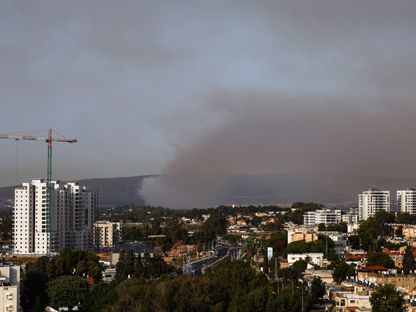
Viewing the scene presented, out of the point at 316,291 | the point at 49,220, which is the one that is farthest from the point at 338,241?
the point at 316,291

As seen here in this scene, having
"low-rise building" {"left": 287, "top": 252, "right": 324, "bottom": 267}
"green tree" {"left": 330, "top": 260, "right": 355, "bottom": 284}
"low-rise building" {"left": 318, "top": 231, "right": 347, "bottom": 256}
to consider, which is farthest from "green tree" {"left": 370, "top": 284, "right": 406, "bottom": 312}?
"low-rise building" {"left": 318, "top": 231, "right": 347, "bottom": 256}

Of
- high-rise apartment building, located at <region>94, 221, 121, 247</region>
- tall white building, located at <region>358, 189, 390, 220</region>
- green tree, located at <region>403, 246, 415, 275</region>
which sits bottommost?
high-rise apartment building, located at <region>94, 221, 121, 247</region>

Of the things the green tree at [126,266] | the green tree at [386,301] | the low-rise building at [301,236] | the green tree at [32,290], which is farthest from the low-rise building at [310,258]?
the green tree at [386,301]

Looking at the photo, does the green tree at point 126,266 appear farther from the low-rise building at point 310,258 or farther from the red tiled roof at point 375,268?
the red tiled roof at point 375,268

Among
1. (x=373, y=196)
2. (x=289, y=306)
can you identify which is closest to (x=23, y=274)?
(x=289, y=306)

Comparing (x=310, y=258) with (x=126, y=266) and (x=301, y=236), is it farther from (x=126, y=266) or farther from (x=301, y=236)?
(x=126, y=266)

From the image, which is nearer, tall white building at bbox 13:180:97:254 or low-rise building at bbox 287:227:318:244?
low-rise building at bbox 287:227:318:244

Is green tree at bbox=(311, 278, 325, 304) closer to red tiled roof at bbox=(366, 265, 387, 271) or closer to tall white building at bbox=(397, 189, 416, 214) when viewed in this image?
red tiled roof at bbox=(366, 265, 387, 271)
